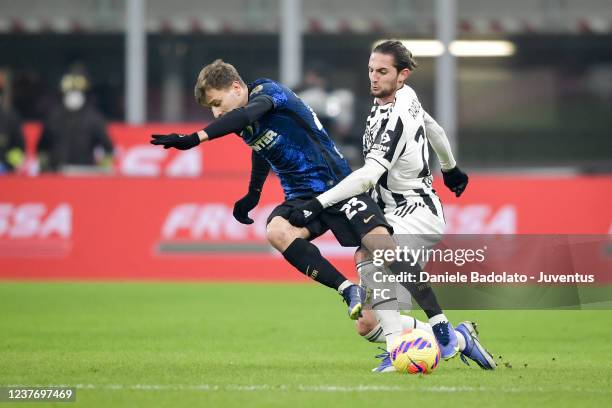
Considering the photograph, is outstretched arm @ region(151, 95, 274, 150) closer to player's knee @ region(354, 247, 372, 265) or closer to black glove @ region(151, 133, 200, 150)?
black glove @ region(151, 133, 200, 150)

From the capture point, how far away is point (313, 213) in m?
8.28

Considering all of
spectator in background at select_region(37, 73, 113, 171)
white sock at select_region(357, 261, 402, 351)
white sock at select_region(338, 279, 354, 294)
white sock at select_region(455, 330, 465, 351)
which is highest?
white sock at select_region(338, 279, 354, 294)

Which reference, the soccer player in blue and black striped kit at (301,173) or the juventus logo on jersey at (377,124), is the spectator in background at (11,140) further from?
the juventus logo on jersey at (377,124)

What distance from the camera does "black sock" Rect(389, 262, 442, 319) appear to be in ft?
27.7

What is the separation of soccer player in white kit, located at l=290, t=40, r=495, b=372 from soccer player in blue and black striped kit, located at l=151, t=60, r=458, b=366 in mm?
173

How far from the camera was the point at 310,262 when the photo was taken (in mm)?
8531

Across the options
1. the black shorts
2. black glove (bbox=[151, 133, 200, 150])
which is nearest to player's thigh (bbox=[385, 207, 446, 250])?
the black shorts

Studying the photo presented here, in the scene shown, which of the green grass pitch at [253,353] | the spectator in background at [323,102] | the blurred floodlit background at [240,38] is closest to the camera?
the green grass pitch at [253,353]

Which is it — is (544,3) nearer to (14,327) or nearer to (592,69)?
(592,69)

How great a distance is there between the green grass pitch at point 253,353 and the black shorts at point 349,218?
0.83m

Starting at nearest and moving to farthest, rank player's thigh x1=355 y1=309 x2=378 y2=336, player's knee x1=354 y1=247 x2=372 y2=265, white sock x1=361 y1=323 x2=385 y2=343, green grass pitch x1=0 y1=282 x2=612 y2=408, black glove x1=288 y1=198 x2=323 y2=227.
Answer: green grass pitch x1=0 y1=282 x2=612 y2=408 → black glove x1=288 y1=198 x2=323 y2=227 → player's knee x1=354 y1=247 x2=372 y2=265 → player's thigh x1=355 y1=309 x2=378 y2=336 → white sock x1=361 y1=323 x2=385 y2=343

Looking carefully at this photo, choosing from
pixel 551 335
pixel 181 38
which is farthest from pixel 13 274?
pixel 181 38

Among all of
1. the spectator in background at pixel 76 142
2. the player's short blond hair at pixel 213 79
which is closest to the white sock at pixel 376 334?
the player's short blond hair at pixel 213 79

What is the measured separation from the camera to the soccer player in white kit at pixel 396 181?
27.5 ft
